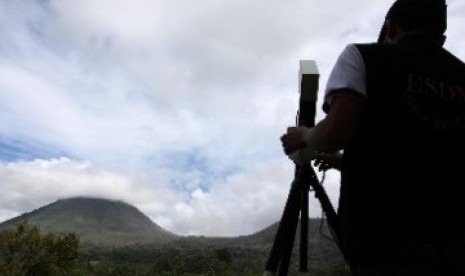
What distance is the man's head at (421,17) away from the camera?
2166mm

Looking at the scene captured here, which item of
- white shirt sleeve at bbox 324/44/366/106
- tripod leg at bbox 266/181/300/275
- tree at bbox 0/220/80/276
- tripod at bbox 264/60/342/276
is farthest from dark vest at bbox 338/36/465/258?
tree at bbox 0/220/80/276

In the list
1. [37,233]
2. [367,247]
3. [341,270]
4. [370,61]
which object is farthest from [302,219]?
[341,270]

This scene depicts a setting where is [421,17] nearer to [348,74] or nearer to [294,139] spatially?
[348,74]

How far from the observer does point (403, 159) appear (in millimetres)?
1916

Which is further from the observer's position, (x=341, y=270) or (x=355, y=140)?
(x=341, y=270)

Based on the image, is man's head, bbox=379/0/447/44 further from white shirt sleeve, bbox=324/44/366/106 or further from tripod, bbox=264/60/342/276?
tripod, bbox=264/60/342/276

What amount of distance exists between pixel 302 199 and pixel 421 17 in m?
1.20

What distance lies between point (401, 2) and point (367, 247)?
107 cm

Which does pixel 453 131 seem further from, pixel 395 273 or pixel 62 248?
pixel 62 248

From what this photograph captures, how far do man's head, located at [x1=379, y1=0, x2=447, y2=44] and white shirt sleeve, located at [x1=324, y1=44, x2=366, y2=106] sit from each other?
0.32m

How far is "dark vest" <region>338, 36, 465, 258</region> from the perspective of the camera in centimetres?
189

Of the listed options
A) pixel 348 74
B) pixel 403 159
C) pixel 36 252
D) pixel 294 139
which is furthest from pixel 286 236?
pixel 36 252

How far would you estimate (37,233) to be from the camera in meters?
46.2

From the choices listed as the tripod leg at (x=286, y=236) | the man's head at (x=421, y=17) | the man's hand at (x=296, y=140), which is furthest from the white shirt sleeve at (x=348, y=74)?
the tripod leg at (x=286, y=236)
